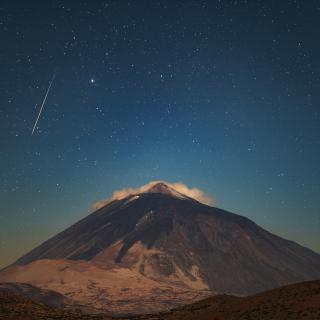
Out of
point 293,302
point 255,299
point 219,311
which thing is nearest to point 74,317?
point 219,311

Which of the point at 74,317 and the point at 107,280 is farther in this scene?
the point at 107,280

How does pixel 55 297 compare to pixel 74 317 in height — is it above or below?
below

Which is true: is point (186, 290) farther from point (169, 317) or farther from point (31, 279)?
point (169, 317)

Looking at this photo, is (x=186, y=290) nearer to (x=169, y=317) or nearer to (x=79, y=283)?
(x=79, y=283)

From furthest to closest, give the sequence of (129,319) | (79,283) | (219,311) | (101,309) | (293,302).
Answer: (79,283) < (101,309) < (129,319) < (219,311) < (293,302)

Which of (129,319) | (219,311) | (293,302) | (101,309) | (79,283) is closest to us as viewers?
(293,302)

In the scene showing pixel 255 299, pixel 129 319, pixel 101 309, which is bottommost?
pixel 101 309

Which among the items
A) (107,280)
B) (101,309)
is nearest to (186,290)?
(107,280)
